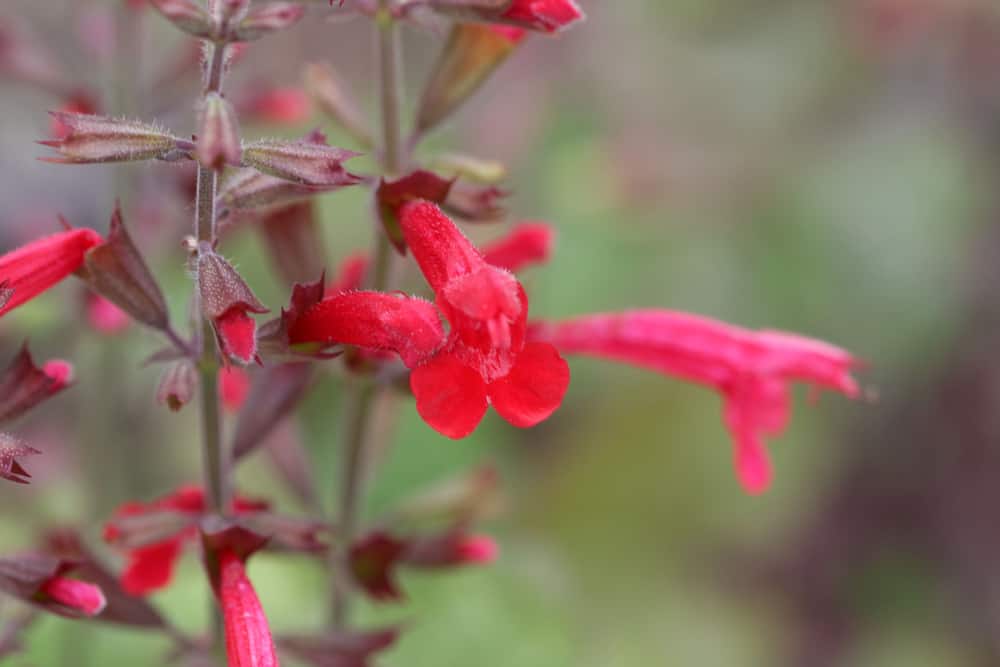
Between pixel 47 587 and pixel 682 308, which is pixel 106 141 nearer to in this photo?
pixel 47 587

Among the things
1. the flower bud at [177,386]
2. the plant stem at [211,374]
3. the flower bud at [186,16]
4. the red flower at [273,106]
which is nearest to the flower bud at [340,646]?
the plant stem at [211,374]

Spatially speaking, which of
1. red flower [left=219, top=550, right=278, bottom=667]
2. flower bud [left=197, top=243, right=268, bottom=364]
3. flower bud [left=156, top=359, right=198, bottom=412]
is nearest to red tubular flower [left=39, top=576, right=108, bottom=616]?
red flower [left=219, top=550, right=278, bottom=667]

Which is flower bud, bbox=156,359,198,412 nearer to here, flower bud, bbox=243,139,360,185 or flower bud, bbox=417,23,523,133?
flower bud, bbox=243,139,360,185

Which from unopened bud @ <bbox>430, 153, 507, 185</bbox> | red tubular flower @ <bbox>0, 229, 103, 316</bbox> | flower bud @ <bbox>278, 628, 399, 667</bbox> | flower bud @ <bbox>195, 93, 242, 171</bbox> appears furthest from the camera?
unopened bud @ <bbox>430, 153, 507, 185</bbox>

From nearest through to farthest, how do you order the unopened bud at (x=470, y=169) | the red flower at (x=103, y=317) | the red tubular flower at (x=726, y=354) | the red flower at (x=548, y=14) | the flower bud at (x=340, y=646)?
the red flower at (x=548, y=14)
the flower bud at (x=340, y=646)
the unopened bud at (x=470, y=169)
the red tubular flower at (x=726, y=354)
the red flower at (x=103, y=317)

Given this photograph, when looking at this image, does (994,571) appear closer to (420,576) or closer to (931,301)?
(931,301)

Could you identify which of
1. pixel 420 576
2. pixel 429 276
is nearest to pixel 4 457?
pixel 429 276

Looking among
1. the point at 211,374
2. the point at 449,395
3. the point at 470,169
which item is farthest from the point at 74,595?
the point at 470,169

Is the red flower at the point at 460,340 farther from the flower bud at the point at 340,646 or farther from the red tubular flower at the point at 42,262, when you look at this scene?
→ the flower bud at the point at 340,646
